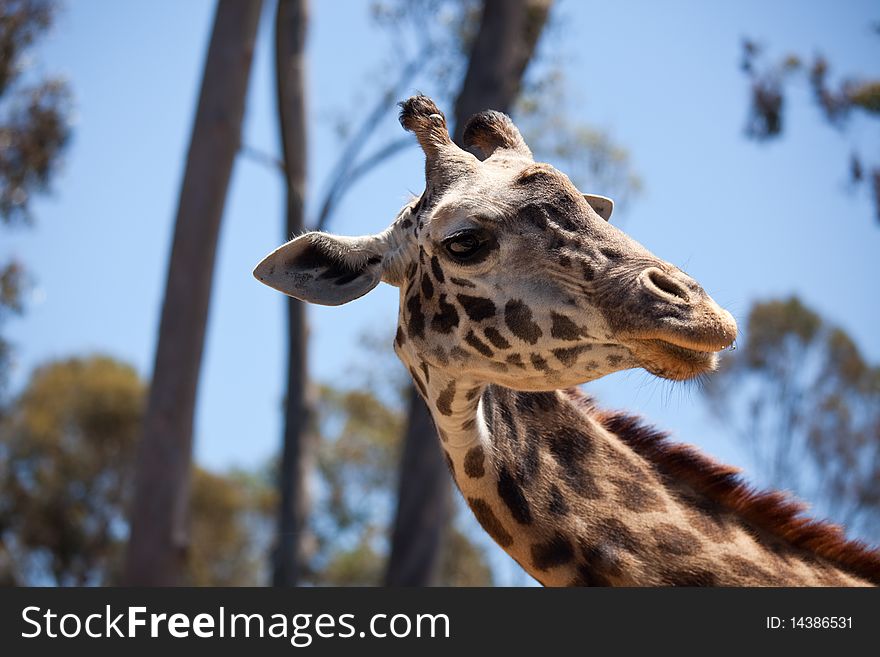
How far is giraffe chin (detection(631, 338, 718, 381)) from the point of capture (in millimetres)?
4105

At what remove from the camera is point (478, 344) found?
15.3 feet

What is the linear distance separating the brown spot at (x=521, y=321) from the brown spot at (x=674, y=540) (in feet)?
2.86

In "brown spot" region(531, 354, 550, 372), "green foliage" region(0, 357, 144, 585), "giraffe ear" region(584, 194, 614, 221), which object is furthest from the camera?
"green foliage" region(0, 357, 144, 585)

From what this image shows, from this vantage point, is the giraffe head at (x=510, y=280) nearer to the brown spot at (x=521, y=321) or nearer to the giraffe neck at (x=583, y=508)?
the brown spot at (x=521, y=321)

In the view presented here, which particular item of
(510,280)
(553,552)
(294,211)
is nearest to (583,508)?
(553,552)

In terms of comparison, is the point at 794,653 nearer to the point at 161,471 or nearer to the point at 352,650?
the point at 352,650

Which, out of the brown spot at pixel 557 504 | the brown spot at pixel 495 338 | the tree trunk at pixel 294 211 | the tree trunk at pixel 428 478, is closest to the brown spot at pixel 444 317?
the brown spot at pixel 495 338

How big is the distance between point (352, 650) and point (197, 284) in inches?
342

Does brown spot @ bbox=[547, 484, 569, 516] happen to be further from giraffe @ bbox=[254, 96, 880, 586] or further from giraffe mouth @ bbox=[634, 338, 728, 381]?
giraffe mouth @ bbox=[634, 338, 728, 381]

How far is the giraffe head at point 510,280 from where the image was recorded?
4.14 meters

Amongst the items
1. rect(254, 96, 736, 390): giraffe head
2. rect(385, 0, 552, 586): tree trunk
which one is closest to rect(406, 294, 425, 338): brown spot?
rect(254, 96, 736, 390): giraffe head

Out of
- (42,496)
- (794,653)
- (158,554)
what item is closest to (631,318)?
(794,653)

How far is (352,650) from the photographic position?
186 inches

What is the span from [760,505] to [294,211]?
1311 centimetres
